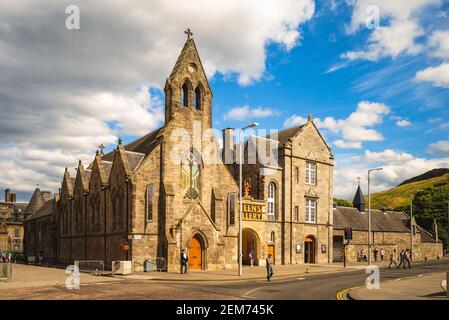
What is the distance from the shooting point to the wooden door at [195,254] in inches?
1432

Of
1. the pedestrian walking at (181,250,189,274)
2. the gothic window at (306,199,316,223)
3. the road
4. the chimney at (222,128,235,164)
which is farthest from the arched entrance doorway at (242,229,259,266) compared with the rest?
the road

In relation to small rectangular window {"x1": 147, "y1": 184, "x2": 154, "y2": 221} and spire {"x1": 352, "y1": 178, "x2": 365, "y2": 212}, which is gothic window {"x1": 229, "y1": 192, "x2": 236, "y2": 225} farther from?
spire {"x1": 352, "y1": 178, "x2": 365, "y2": 212}

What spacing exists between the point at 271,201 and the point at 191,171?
11.7 m

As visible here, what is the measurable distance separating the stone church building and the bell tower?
9 cm

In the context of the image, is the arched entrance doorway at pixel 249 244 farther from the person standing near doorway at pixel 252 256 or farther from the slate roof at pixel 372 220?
the slate roof at pixel 372 220

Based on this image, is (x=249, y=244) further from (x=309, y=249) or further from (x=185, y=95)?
(x=185, y=95)

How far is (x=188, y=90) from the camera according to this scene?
3906cm

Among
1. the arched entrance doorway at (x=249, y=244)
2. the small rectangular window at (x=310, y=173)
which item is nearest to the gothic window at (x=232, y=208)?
the arched entrance doorway at (x=249, y=244)

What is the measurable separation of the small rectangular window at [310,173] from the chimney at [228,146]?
8.36 m

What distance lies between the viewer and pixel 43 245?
61719mm
